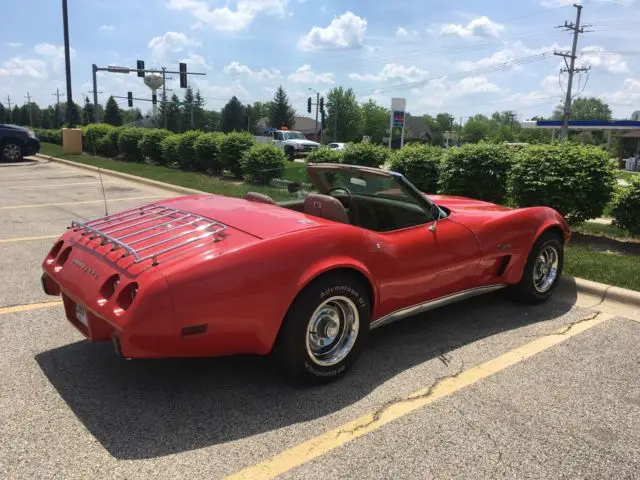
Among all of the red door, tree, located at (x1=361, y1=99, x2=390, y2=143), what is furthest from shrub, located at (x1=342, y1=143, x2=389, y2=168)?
tree, located at (x1=361, y1=99, x2=390, y2=143)

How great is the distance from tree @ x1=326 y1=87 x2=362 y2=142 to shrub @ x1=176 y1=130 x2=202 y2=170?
79.9 m

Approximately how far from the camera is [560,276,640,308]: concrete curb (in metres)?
5.07

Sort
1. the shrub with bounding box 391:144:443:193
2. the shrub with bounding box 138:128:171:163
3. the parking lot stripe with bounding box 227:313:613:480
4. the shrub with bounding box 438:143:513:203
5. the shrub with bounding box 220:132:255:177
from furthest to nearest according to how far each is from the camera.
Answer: the shrub with bounding box 138:128:171:163
the shrub with bounding box 220:132:255:177
the shrub with bounding box 391:144:443:193
the shrub with bounding box 438:143:513:203
the parking lot stripe with bounding box 227:313:613:480

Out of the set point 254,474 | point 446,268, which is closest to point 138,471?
point 254,474

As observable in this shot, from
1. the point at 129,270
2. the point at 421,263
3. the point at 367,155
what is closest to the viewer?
the point at 129,270

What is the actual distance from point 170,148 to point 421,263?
51.9ft

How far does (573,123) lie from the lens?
59.3 m

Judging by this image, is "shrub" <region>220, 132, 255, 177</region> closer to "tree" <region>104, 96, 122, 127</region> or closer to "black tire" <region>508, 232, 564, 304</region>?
"black tire" <region>508, 232, 564, 304</region>

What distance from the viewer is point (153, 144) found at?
19.7 metres

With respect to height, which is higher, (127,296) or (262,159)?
Answer: (262,159)

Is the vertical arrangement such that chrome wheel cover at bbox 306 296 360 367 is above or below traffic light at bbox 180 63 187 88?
below

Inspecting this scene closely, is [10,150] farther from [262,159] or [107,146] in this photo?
[262,159]

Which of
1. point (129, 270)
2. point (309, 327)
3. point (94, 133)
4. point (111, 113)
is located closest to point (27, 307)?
point (129, 270)

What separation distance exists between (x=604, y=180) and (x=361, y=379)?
5.78 metres
